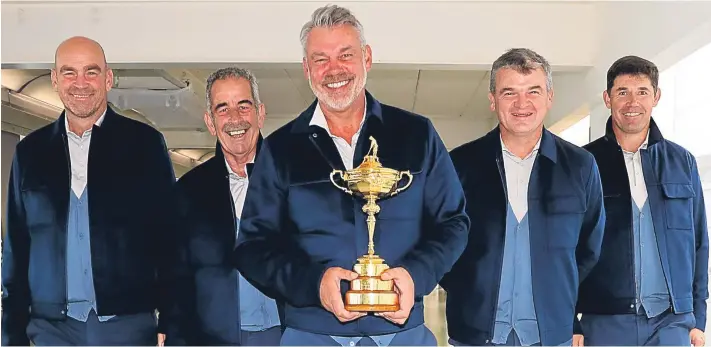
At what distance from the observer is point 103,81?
2615 millimetres

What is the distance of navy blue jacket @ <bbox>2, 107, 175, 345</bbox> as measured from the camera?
2580 millimetres

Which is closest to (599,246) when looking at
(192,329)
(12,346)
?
(192,329)

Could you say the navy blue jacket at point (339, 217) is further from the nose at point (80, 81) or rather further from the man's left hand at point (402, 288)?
the nose at point (80, 81)

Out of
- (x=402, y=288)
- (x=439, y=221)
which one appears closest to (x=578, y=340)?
(x=439, y=221)

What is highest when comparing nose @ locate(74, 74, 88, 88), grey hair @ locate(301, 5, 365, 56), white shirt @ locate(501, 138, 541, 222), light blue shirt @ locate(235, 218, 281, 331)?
grey hair @ locate(301, 5, 365, 56)

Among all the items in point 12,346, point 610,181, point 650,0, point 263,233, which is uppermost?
point 650,0

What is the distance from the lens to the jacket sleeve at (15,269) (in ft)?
8.50

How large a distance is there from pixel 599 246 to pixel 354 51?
3.42 ft

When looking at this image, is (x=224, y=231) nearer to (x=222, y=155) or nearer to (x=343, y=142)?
(x=222, y=155)

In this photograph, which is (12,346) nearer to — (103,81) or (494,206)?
(103,81)

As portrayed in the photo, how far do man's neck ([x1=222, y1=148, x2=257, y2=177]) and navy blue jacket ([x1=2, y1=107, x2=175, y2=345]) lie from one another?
9.0 inches

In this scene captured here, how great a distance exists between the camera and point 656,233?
8.60ft

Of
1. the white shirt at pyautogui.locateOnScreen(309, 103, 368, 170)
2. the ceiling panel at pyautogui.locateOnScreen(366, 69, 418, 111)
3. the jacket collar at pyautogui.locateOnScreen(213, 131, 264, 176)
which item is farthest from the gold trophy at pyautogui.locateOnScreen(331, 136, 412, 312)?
the ceiling panel at pyautogui.locateOnScreen(366, 69, 418, 111)

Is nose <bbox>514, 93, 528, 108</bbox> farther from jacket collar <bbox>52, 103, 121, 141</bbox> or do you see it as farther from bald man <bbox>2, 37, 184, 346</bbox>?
jacket collar <bbox>52, 103, 121, 141</bbox>
